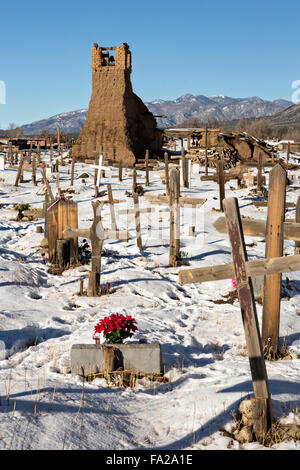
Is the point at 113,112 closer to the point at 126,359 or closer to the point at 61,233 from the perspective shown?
the point at 61,233

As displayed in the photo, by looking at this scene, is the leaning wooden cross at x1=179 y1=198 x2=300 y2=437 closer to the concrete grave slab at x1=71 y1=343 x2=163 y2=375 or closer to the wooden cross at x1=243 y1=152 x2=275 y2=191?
the concrete grave slab at x1=71 y1=343 x2=163 y2=375

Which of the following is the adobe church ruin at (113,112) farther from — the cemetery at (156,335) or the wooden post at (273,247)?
the wooden post at (273,247)

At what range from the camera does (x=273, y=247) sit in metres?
5.33

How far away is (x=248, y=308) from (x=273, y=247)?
6.67 feet

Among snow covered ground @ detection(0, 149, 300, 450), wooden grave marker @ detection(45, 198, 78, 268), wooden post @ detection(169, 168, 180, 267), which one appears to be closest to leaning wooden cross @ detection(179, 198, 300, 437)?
snow covered ground @ detection(0, 149, 300, 450)

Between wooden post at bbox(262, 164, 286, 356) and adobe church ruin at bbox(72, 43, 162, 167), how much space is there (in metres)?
27.9

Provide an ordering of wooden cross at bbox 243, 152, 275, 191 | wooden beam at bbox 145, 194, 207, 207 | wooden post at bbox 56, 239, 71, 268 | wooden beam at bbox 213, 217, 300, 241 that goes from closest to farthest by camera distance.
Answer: wooden beam at bbox 213, 217, 300, 241, wooden post at bbox 56, 239, 71, 268, wooden beam at bbox 145, 194, 207, 207, wooden cross at bbox 243, 152, 275, 191

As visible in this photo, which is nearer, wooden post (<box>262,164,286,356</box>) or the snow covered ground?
Result: the snow covered ground

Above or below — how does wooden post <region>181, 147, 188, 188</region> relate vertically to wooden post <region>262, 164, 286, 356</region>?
above

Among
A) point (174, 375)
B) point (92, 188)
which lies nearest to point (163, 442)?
point (174, 375)

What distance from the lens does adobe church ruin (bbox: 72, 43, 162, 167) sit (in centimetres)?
3259

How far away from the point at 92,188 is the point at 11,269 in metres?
16.1

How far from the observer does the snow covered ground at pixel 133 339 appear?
12.1 ft

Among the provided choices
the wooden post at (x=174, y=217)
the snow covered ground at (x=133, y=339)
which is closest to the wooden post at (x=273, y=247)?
the snow covered ground at (x=133, y=339)
